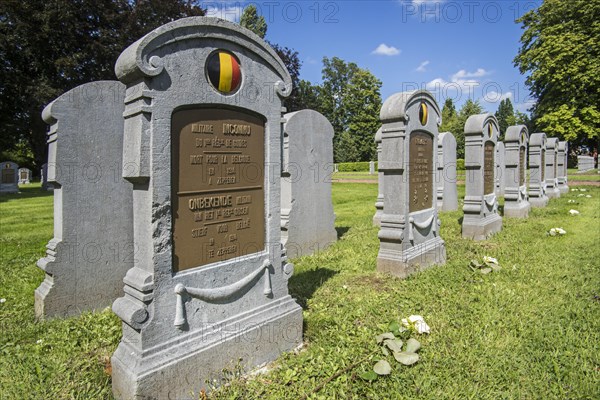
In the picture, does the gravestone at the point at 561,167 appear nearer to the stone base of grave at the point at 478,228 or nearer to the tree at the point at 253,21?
the stone base of grave at the point at 478,228

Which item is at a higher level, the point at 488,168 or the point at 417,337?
the point at 488,168

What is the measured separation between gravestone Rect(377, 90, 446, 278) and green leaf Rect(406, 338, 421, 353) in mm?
2104

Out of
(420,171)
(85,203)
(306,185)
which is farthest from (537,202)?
(85,203)

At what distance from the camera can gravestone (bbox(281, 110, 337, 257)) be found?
6.80 meters

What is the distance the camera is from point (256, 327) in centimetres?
328

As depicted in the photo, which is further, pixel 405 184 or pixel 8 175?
pixel 8 175

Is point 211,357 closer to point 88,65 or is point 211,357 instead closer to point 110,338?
point 110,338

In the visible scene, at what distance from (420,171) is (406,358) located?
3446 mm

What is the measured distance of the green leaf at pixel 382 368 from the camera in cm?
294

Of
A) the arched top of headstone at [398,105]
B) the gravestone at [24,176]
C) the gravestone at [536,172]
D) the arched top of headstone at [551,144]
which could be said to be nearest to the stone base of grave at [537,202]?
the gravestone at [536,172]

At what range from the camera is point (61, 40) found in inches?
713

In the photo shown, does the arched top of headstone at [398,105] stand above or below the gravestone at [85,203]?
above

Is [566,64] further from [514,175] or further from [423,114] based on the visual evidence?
[423,114]

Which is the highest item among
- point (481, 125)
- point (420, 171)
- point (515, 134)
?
point (515, 134)
